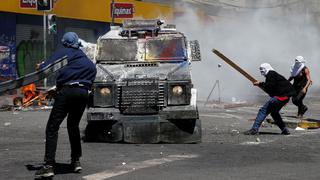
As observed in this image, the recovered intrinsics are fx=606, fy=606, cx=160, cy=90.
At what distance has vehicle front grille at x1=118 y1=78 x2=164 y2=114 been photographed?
10.5m

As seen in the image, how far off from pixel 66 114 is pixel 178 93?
3318 mm

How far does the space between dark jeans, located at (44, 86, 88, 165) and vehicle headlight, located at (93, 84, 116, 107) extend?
9.33 feet

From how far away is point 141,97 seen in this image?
10.5m

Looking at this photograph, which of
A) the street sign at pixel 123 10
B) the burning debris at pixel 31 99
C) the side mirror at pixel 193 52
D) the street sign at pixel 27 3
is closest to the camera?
the side mirror at pixel 193 52

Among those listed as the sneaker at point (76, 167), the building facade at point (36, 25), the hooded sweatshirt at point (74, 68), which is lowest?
the sneaker at point (76, 167)

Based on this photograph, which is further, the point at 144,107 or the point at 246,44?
the point at 246,44

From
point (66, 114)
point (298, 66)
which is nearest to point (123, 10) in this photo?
point (298, 66)

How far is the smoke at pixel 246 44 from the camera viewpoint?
26.3 m

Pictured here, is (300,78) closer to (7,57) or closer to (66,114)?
(66,114)

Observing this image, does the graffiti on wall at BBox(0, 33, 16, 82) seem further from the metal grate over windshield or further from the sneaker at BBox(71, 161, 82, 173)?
the sneaker at BBox(71, 161, 82, 173)

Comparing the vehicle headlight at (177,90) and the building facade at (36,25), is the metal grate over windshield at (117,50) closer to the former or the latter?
the vehicle headlight at (177,90)

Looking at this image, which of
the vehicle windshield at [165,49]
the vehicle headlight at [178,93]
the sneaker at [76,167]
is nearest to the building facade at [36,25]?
the vehicle windshield at [165,49]

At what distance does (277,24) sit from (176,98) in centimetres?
2215

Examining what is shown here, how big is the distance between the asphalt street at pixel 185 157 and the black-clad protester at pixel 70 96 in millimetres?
328
